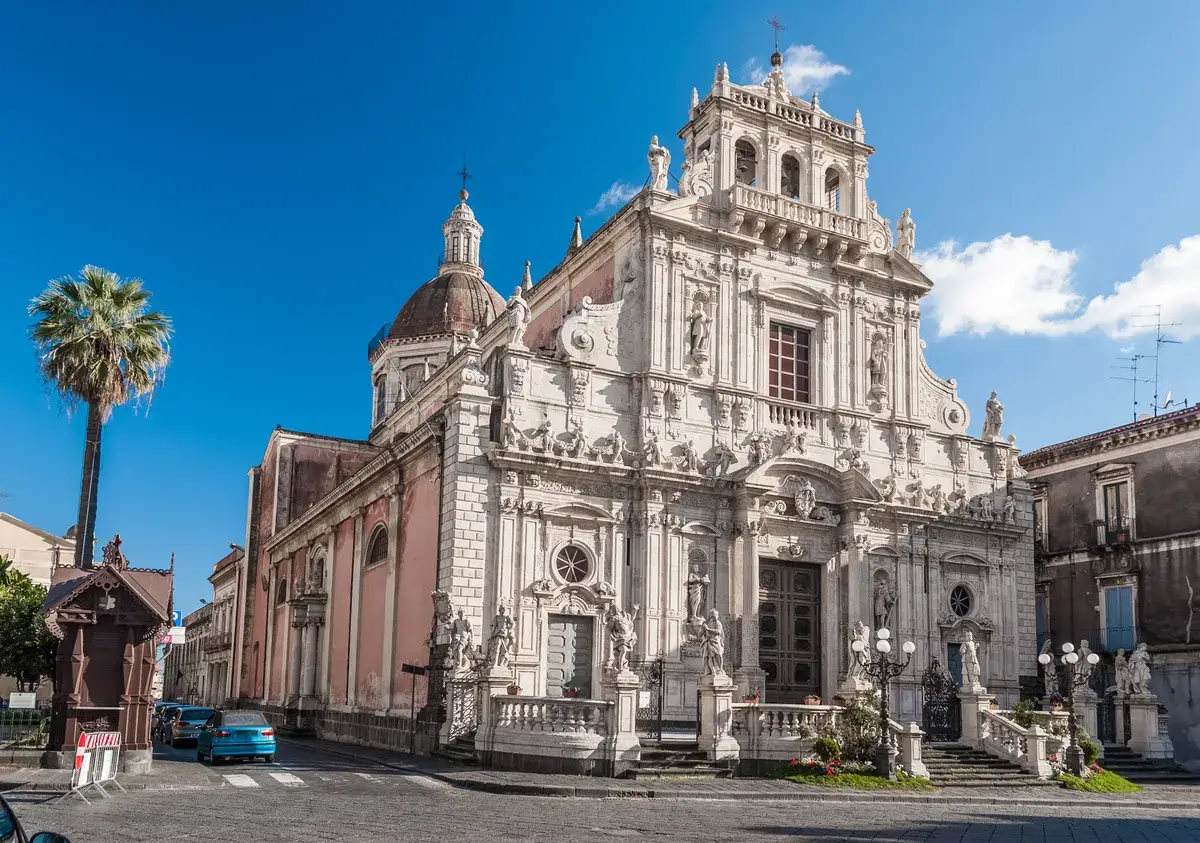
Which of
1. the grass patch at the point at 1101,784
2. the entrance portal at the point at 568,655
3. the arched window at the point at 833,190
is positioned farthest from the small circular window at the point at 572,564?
the arched window at the point at 833,190

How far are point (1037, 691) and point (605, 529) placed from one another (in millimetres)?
13234

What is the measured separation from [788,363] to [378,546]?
12424 mm

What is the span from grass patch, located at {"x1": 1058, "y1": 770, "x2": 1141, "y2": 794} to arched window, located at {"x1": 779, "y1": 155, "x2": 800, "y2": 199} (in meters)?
16.8

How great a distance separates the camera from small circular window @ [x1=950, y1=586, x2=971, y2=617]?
105ft

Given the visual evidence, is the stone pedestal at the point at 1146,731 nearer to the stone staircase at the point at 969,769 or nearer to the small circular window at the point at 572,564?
the stone staircase at the point at 969,769

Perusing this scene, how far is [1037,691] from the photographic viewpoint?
1250 inches

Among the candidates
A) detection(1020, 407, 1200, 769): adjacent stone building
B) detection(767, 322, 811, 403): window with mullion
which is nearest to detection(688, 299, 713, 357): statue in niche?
detection(767, 322, 811, 403): window with mullion

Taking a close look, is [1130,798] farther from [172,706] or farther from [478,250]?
[478,250]

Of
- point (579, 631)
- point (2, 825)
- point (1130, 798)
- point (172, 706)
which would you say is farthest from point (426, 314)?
point (2, 825)

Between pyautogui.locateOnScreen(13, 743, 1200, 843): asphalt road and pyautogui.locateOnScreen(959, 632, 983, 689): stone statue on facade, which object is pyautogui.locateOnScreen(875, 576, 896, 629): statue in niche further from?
pyautogui.locateOnScreen(13, 743, 1200, 843): asphalt road

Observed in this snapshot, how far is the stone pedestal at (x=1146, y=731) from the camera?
28.8 meters

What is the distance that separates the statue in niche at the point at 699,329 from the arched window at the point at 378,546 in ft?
32.3

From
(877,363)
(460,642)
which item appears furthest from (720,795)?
(877,363)

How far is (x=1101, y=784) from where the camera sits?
2455 cm
